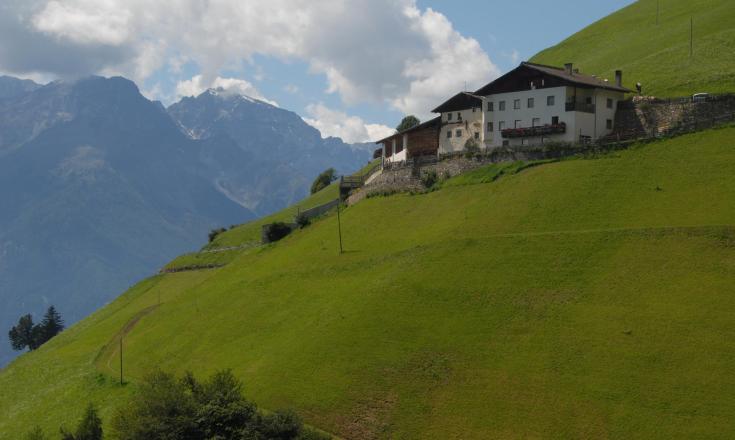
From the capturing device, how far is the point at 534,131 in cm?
10206

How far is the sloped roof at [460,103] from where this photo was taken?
373 feet

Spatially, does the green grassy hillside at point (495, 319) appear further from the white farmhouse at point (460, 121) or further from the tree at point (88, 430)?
the white farmhouse at point (460, 121)

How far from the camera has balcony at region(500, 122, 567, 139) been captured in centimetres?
10000

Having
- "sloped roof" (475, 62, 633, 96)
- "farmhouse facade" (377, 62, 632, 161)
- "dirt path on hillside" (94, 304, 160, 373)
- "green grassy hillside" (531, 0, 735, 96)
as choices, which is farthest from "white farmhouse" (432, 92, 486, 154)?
"dirt path on hillside" (94, 304, 160, 373)

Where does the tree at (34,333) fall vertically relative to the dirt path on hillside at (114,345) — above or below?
below

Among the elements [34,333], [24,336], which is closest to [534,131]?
[34,333]

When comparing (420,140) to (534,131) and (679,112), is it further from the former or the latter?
(679,112)

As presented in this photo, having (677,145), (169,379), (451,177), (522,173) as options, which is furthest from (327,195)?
(169,379)

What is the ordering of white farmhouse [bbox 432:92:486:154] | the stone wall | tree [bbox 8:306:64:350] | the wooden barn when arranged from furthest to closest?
tree [bbox 8:306:64:350]
the wooden barn
white farmhouse [bbox 432:92:486:154]
the stone wall

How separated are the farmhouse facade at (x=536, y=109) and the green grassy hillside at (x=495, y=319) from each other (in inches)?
271

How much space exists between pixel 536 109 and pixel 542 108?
82 centimetres

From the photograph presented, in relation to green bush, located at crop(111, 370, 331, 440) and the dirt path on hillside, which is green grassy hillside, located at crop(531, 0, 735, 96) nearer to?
green bush, located at crop(111, 370, 331, 440)

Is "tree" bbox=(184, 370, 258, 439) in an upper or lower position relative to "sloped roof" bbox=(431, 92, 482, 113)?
lower

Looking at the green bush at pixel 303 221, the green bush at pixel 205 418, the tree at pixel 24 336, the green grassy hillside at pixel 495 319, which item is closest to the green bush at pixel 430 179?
the green grassy hillside at pixel 495 319
